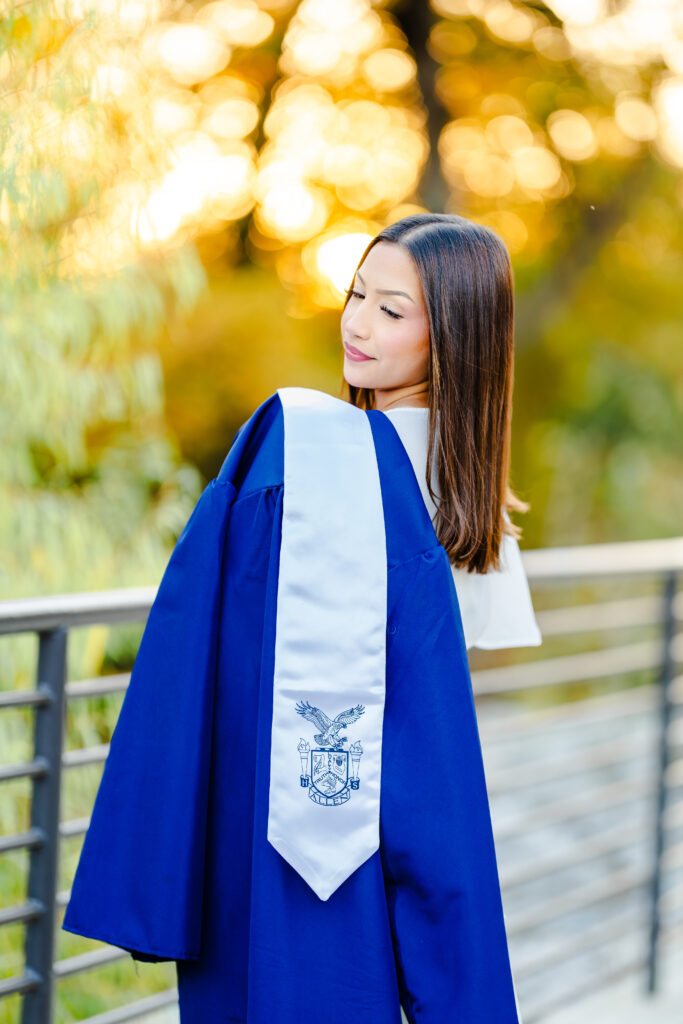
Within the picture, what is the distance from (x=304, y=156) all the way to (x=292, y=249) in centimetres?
61

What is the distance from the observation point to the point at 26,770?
1.34 m

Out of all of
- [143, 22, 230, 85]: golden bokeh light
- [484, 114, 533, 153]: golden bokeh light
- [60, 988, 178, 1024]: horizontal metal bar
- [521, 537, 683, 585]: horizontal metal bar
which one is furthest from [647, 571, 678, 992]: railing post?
[484, 114, 533, 153]: golden bokeh light

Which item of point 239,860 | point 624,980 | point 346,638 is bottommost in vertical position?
point 624,980

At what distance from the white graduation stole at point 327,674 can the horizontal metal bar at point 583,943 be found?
1183mm

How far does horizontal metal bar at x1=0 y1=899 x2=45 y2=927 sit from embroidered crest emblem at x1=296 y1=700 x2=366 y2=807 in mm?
602

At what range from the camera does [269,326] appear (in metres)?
6.12

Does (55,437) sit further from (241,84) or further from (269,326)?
(241,84)

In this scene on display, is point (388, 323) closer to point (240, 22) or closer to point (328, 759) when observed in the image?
point (328, 759)

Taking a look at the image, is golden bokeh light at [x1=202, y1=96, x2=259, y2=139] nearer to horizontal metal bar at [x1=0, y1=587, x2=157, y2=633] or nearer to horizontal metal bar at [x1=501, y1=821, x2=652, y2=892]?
horizontal metal bar at [x1=501, y1=821, x2=652, y2=892]

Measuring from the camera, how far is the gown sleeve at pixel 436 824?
97 cm

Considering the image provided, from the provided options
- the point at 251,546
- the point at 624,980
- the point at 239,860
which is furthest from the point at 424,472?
the point at 624,980

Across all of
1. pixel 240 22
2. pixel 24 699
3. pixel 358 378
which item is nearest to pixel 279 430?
pixel 358 378

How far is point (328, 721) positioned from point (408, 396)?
1.31ft

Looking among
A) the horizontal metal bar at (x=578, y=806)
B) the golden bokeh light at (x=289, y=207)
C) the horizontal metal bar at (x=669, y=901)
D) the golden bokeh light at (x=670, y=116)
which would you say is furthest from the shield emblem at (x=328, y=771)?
the golden bokeh light at (x=670, y=116)
